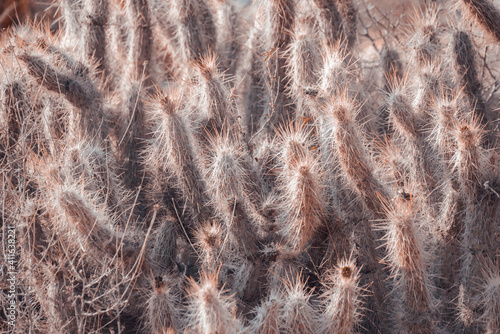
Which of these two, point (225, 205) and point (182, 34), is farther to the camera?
point (182, 34)

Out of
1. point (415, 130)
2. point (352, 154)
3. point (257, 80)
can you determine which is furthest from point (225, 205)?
point (257, 80)

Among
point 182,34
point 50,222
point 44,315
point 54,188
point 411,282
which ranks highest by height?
point 182,34

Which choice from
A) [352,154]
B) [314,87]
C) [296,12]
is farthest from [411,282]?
[296,12]

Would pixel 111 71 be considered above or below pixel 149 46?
below

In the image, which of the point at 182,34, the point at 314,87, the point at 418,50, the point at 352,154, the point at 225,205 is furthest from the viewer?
the point at 182,34

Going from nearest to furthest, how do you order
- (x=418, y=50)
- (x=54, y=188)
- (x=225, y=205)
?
(x=54, y=188)
(x=225, y=205)
(x=418, y=50)

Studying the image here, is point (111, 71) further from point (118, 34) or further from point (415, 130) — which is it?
point (415, 130)
